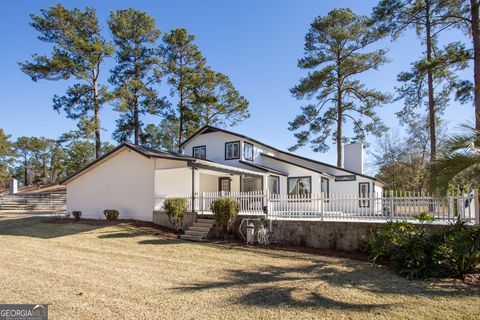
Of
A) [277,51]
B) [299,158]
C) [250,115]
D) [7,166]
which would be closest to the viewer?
[277,51]

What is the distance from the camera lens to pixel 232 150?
909 inches

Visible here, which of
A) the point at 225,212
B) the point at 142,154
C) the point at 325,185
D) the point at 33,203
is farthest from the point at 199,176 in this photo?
the point at 33,203

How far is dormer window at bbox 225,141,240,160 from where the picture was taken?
74.9 feet

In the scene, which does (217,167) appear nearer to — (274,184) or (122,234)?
(122,234)

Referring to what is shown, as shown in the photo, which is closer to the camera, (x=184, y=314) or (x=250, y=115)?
(x=184, y=314)

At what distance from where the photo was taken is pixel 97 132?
90.1 feet

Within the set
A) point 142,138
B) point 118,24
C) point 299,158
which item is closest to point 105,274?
point 299,158

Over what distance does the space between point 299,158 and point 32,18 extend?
2369cm

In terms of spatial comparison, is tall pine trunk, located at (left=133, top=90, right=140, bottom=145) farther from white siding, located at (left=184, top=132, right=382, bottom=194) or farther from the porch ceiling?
the porch ceiling

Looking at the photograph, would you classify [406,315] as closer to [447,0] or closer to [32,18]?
[447,0]

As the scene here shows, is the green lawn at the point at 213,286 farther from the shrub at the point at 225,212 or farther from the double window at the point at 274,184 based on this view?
the double window at the point at 274,184

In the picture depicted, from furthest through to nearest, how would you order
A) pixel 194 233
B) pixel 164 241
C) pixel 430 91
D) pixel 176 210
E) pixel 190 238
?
pixel 430 91 < pixel 176 210 < pixel 194 233 < pixel 190 238 < pixel 164 241

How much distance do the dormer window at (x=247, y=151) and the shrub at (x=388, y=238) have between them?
14.2m

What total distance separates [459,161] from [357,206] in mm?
4697
